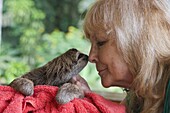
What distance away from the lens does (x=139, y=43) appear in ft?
3.92

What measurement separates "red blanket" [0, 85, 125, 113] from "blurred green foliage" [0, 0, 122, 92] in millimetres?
3296

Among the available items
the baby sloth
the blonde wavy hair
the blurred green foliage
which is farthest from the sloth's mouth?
the blurred green foliage

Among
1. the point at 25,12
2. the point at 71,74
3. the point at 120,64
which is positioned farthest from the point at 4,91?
the point at 25,12

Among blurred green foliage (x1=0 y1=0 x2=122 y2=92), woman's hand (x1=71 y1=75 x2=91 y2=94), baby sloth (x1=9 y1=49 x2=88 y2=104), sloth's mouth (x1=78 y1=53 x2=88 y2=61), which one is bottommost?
woman's hand (x1=71 y1=75 x2=91 y2=94)

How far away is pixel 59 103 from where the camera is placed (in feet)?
3.58

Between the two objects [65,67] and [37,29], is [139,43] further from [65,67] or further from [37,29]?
[37,29]

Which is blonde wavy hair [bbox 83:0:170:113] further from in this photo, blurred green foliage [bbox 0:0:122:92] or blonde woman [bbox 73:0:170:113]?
blurred green foliage [bbox 0:0:122:92]

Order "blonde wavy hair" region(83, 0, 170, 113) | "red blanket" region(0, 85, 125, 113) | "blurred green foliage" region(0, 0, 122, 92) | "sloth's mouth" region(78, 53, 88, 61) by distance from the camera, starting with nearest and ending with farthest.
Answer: "red blanket" region(0, 85, 125, 113)
"blonde wavy hair" region(83, 0, 170, 113)
"sloth's mouth" region(78, 53, 88, 61)
"blurred green foliage" region(0, 0, 122, 92)

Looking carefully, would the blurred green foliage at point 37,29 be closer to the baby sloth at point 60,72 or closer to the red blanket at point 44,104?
the baby sloth at point 60,72

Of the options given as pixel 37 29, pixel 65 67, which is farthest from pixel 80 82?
pixel 37 29

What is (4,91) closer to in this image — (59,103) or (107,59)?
(59,103)

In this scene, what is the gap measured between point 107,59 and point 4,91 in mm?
330

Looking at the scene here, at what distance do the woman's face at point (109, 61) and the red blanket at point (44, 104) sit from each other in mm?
129

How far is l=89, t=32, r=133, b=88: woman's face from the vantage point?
48.1 inches
